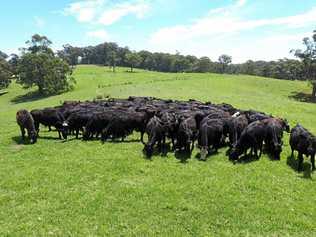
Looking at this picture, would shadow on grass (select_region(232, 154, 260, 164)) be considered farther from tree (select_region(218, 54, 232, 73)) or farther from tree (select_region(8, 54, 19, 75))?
tree (select_region(218, 54, 232, 73))

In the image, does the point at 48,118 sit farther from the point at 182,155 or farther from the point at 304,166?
the point at 304,166

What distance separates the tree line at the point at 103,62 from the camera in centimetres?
6700

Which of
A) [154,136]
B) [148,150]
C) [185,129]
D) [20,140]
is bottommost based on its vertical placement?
[20,140]

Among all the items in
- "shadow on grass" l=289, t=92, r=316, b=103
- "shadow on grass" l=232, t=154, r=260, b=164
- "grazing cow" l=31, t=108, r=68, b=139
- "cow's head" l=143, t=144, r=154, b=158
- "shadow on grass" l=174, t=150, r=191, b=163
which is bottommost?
"shadow on grass" l=289, t=92, r=316, b=103

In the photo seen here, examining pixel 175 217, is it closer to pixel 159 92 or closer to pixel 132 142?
pixel 132 142

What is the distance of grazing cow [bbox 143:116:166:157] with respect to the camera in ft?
52.4

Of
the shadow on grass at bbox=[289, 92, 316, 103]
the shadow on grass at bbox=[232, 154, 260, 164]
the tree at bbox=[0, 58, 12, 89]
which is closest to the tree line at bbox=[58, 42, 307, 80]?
the tree at bbox=[0, 58, 12, 89]

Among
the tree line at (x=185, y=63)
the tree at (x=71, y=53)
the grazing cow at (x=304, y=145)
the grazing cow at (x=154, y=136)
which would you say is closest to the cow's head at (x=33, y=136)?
the grazing cow at (x=154, y=136)

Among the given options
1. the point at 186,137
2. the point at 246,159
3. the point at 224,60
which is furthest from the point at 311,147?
the point at 224,60

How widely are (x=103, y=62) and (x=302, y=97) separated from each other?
11516 cm

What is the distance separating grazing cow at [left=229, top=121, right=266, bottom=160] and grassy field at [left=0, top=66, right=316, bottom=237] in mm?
558

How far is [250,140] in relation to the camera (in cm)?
1571

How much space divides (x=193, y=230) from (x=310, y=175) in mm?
6127

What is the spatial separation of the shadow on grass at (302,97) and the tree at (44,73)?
129 ft
